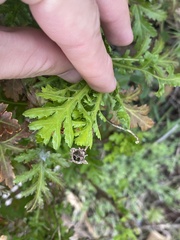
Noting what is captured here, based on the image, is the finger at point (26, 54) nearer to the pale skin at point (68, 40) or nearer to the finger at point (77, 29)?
the pale skin at point (68, 40)

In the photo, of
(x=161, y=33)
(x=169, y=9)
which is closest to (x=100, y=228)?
(x=161, y=33)

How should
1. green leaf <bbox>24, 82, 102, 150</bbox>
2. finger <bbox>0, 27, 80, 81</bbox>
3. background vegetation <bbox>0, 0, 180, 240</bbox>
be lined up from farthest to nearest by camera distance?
background vegetation <bbox>0, 0, 180, 240</bbox> < green leaf <bbox>24, 82, 102, 150</bbox> < finger <bbox>0, 27, 80, 81</bbox>

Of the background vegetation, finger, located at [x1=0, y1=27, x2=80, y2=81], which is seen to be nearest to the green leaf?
the background vegetation

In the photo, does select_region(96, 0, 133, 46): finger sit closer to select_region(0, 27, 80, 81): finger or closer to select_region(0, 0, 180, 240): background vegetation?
select_region(0, 0, 180, 240): background vegetation

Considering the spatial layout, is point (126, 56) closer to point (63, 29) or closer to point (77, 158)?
point (77, 158)

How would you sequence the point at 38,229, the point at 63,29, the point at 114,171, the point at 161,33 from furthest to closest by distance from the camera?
the point at 114,171 < the point at 161,33 < the point at 38,229 < the point at 63,29

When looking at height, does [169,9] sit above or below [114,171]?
above
